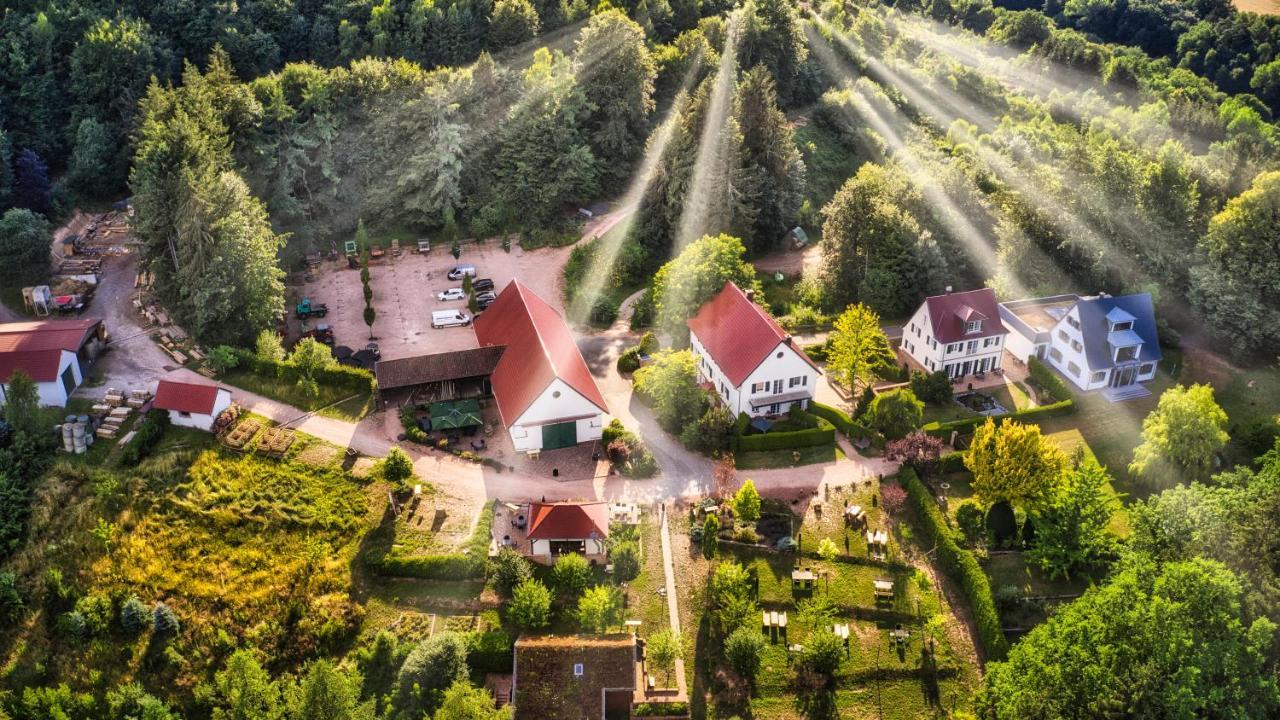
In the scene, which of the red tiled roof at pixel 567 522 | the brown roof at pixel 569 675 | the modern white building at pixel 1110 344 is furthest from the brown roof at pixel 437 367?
the modern white building at pixel 1110 344

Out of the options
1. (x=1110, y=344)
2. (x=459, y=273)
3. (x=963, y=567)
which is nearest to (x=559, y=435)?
(x=963, y=567)

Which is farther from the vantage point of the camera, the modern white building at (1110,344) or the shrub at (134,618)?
the modern white building at (1110,344)

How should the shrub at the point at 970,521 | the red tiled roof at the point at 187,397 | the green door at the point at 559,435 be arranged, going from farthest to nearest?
the green door at the point at 559,435, the red tiled roof at the point at 187,397, the shrub at the point at 970,521

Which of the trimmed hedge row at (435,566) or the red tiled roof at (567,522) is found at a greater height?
the red tiled roof at (567,522)

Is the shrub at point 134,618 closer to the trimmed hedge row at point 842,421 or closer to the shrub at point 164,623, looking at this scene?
the shrub at point 164,623

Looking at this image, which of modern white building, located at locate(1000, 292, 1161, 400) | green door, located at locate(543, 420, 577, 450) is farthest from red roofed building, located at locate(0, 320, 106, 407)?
modern white building, located at locate(1000, 292, 1161, 400)

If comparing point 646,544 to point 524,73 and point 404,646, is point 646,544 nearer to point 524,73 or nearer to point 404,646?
point 404,646

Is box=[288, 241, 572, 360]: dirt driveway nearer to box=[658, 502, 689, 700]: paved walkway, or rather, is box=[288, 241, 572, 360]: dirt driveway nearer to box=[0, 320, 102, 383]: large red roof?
box=[0, 320, 102, 383]: large red roof
